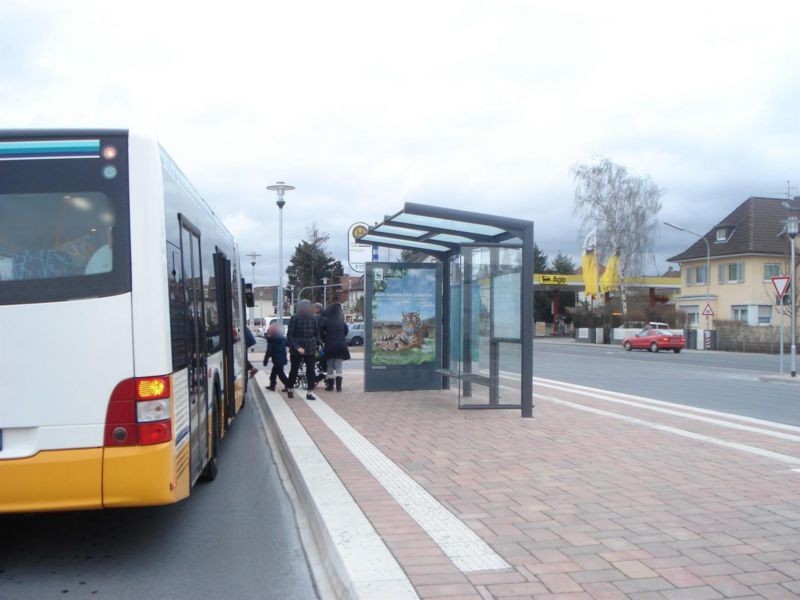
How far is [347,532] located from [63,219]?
2.68 meters

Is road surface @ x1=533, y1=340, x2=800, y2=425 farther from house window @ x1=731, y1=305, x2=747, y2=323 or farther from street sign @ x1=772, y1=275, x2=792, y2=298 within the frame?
house window @ x1=731, y1=305, x2=747, y2=323

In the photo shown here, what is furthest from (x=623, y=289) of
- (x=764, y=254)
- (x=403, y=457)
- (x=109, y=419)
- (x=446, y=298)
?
(x=109, y=419)

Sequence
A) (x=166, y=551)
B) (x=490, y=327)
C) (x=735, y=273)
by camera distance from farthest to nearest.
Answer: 1. (x=735, y=273)
2. (x=490, y=327)
3. (x=166, y=551)

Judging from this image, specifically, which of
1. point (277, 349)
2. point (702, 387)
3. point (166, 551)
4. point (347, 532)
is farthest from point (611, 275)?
point (166, 551)

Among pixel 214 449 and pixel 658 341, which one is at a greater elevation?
pixel 214 449

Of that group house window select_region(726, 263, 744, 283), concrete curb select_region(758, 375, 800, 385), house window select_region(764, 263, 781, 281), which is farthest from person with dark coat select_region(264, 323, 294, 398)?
house window select_region(726, 263, 744, 283)

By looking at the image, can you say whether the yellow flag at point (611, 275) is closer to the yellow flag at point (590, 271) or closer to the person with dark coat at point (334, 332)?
the yellow flag at point (590, 271)

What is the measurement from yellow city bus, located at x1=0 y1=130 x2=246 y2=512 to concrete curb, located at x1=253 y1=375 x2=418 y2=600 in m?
1.10

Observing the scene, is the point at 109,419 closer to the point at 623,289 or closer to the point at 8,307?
the point at 8,307

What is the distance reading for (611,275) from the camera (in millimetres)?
57625

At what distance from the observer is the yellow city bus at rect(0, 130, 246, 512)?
462cm

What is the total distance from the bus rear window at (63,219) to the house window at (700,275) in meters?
58.8

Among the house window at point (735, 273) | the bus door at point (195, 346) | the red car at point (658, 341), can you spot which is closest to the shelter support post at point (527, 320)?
the bus door at point (195, 346)

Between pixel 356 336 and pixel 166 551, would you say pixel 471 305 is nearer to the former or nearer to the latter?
pixel 166 551
